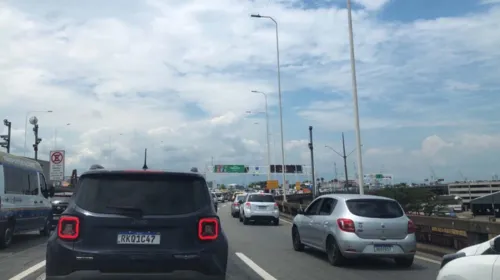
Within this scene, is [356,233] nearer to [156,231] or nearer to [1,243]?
[156,231]

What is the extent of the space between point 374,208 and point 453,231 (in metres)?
2.93

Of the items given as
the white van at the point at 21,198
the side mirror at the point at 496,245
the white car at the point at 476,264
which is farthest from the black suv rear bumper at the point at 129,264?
the white van at the point at 21,198

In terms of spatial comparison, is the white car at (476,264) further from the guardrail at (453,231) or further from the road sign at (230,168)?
the road sign at (230,168)

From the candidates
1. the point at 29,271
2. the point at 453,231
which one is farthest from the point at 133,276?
the point at 453,231

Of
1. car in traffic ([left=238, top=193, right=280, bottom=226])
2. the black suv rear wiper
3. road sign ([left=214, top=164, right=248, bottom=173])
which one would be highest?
road sign ([left=214, top=164, right=248, bottom=173])

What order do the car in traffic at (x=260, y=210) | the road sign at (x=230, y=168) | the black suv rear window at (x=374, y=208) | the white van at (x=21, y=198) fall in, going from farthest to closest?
the road sign at (x=230, y=168) < the car in traffic at (x=260, y=210) < the white van at (x=21, y=198) < the black suv rear window at (x=374, y=208)

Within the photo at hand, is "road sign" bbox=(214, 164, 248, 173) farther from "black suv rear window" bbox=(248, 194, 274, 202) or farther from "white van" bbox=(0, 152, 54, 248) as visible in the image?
"white van" bbox=(0, 152, 54, 248)

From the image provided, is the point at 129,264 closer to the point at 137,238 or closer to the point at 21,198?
the point at 137,238

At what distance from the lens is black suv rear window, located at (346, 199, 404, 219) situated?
472 inches

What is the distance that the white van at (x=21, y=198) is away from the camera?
1518cm

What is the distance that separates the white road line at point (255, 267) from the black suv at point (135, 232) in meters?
4.32

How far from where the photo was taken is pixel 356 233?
38.3 ft

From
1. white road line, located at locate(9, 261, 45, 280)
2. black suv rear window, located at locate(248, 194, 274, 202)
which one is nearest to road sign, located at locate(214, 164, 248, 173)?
black suv rear window, located at locate(248, 194, 274, 202)

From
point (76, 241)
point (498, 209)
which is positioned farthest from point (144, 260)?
point (498, 209)
